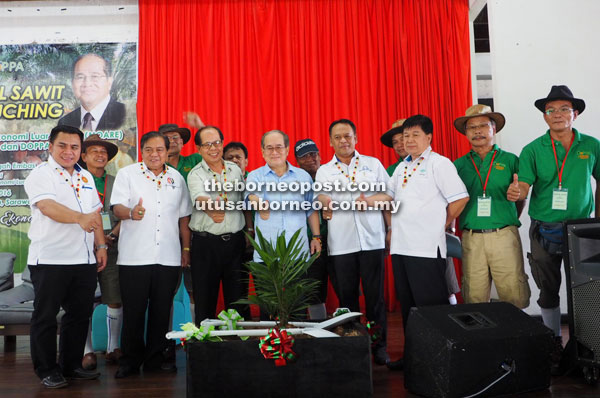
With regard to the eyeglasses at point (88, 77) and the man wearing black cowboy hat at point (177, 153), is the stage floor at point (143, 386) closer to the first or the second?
the man wearing black cowboy hat at point (177, 153)

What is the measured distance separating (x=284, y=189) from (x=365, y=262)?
2.40ft

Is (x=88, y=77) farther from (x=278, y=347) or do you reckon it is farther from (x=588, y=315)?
(x=588, y=315)

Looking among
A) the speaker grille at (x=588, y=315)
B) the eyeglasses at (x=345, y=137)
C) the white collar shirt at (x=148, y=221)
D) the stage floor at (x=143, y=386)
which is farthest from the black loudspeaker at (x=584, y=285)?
the white collar shirt at (x=148, y=221)

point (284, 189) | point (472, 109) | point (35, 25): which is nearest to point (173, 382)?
point (284, 189)

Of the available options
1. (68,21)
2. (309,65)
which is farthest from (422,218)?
(68,21)

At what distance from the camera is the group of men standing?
3176mm

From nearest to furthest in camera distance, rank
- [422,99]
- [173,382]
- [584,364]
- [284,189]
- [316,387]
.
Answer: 1. [316,387]
2. [584,364]
3. [173,382]
4. [284,189]
5. [422,99]

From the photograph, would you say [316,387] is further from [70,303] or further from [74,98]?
[74,98]

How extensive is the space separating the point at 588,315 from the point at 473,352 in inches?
32.9

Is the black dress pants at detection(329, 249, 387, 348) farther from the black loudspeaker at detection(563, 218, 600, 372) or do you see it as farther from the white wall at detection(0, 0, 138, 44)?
the white wall at detection(0, 0, 138, 44)

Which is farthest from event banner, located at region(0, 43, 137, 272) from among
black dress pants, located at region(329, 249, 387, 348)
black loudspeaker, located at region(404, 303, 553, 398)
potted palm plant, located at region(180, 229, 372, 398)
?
black loudspeaker, located at region(404, 303, 553, 398)

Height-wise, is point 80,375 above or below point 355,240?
below

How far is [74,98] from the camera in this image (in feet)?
19.6

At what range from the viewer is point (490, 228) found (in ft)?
11.3
